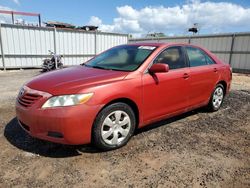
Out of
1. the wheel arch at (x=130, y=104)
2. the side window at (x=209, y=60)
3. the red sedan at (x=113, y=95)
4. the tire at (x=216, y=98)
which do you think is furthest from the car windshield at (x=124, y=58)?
the tire at (x=216, y=98)

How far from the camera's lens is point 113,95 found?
3.06m

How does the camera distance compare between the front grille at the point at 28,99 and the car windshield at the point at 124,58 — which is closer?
the front grille at the point at 28,99

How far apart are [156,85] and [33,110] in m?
1.87

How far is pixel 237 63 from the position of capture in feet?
46.4

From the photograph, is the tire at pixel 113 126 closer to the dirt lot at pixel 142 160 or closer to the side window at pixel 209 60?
the dirt lot at pixel 142 160

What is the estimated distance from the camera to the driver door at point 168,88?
3570 millimetres

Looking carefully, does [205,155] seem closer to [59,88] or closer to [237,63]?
[59,88]

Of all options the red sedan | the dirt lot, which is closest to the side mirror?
the red sedan

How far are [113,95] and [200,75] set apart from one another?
7.41 feet

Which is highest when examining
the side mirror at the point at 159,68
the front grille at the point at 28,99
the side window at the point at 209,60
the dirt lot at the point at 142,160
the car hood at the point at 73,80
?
the side window at the point at 209,60

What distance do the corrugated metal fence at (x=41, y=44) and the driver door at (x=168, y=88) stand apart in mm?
11331

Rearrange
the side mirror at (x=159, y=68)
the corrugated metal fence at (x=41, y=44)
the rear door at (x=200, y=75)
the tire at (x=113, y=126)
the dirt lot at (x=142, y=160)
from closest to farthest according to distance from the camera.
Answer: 1. the dirt lot at (x=142, y=160)
2. the tire at (x=113, y=126)
3. the side mirror at (x=159, y=68)
4. the rear door at (x=200, y=75)
5. the corrugated metal fence at (x=41, y=44)

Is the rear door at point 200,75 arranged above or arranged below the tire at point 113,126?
above

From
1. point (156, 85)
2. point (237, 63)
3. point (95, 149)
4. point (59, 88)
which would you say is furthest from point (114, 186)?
point (237, 63)
